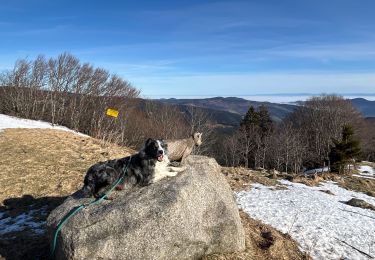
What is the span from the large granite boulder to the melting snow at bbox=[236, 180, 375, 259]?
118 inches

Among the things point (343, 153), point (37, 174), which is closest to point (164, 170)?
point (37, 174)

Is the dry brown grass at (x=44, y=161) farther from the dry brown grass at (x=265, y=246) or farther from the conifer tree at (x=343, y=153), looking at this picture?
the conifer tree at (x=343, y=153)

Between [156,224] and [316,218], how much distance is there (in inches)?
277

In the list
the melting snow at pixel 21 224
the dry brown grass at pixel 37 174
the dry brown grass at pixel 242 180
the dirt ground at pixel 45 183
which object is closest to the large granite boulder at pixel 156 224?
the dirt ground at pixel 45 183

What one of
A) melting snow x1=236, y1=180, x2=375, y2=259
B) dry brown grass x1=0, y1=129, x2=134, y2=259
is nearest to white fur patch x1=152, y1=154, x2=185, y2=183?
dry brown grass x1=0, y1=129, x2=134, y2=259

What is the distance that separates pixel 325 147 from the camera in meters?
64.2

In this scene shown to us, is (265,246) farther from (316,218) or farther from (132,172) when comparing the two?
(316,218)

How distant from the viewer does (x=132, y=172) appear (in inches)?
296

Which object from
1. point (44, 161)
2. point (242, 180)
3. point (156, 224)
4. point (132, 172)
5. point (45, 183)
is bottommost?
point (242, 180)

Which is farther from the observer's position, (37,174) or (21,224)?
(37,174)

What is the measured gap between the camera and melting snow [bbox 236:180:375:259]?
955 cm

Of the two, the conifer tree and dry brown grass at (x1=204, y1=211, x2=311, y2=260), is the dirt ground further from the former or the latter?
the conifer tree

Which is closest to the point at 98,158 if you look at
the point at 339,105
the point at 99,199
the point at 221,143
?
the point at 99,199

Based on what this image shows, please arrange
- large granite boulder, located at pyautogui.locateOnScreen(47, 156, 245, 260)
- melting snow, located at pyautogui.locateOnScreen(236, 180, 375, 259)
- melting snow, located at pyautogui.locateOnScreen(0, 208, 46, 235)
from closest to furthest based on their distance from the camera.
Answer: large granite boulder, located at pyautogui.locateOnScreen(47, 156, 245, 260)
melting snow, located at pyautogui.locateOnScreen(0, 208, 46, 235)
melting snow, located at pyautogui.locateOnScreen(236, 180, 375, 259)
